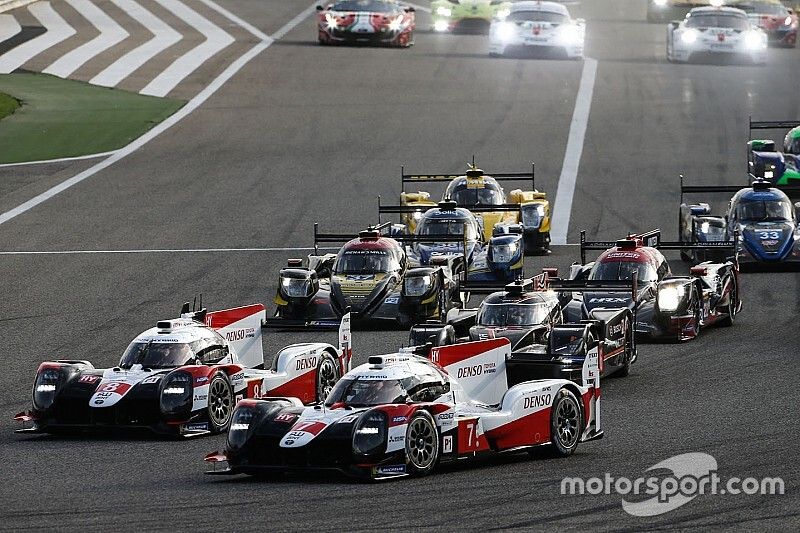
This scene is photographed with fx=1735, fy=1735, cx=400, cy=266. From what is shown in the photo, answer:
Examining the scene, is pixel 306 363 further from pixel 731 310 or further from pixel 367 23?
pixel 367 23

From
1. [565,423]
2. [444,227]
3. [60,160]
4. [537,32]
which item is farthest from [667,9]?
[565,423]

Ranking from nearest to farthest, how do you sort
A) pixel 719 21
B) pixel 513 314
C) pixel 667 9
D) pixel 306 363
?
pixel 306 363 → pixel 513 314 → pixel 719 21 → pixel 667 9

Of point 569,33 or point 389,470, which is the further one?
point 569,33

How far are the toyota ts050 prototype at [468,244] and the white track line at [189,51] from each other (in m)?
23.4

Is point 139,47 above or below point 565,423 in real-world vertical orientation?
above

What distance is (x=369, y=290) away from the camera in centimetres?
2947

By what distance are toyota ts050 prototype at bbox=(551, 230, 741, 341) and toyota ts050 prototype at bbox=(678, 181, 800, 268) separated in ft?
11.4

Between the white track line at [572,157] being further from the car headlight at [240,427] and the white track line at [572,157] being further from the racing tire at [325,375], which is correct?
the car headlight at [240,427]

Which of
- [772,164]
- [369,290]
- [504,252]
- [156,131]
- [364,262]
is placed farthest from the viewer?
[156,131]

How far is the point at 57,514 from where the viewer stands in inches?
631

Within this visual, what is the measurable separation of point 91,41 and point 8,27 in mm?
4294

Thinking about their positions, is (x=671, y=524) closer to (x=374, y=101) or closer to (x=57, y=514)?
(x=57, y=514)

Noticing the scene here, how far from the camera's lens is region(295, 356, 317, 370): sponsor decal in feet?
74.6

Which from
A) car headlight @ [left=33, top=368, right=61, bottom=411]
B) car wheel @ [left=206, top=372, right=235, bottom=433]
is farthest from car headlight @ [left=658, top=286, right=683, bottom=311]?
car headlight @ [left=33, top=368, right=61, bottom=411]
